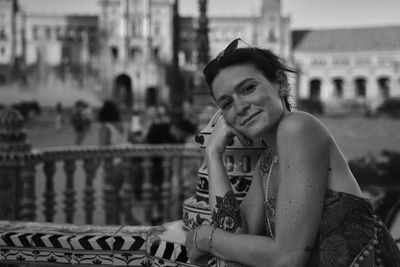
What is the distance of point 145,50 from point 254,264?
214 ft

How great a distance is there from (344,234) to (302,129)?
322 millimetres

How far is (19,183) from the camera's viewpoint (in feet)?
17.6

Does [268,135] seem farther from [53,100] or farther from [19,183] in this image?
[53,100]

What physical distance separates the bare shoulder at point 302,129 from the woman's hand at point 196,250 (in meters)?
0.43

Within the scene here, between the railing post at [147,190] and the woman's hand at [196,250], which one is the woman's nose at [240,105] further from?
the railing post at [147,190]

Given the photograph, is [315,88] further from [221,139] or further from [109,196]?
[221,139]

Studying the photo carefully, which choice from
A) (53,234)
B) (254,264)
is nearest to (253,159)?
(254,264)

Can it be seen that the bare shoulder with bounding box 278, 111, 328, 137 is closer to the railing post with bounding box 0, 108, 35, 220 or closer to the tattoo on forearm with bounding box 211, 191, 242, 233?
the tattoo on forearm with bounding box 211, 191, 242, 233

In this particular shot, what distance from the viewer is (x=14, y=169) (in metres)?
5.25

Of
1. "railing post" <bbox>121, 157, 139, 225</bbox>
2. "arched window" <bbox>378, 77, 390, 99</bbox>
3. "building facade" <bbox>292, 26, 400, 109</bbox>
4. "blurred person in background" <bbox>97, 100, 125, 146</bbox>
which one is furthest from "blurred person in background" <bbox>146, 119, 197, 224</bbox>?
"arched window" <bbox>378, 77, 390, 99</bbox>

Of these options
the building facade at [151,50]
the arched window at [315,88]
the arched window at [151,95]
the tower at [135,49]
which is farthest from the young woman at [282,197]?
the arched window at [315,88]

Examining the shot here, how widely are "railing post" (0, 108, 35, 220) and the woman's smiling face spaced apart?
4.03 metres

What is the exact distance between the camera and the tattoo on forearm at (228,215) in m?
1.72

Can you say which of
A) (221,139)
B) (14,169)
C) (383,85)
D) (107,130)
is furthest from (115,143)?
(383,85)
